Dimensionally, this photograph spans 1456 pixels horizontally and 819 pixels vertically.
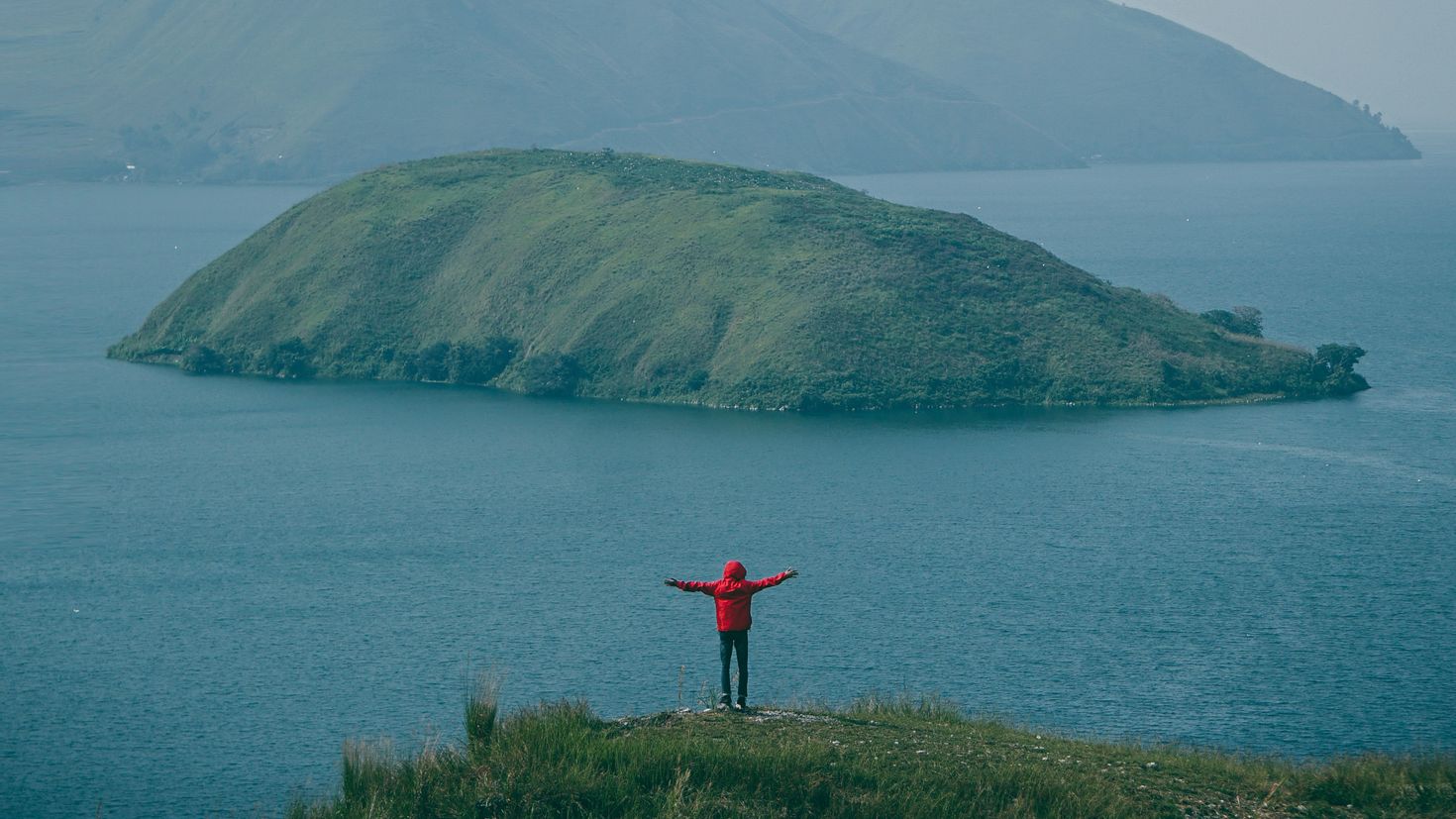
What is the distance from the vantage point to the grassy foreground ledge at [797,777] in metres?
25.8

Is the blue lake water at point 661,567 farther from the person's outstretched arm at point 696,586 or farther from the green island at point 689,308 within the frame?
the person's outstretched arm at point 696,586

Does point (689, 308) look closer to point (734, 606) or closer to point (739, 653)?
point (739, 653)

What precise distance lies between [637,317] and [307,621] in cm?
6088

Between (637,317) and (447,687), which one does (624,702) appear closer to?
(447,687)

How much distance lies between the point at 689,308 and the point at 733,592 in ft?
277

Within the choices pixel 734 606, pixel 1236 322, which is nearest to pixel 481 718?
pixel 734 606

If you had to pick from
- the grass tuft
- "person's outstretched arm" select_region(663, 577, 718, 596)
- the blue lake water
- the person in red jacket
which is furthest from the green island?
the grass tuft

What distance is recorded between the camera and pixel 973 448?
8656cm

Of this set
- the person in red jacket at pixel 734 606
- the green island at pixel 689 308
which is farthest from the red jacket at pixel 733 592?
the green island at pixel 689 308

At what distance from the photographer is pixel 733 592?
97.0 feet

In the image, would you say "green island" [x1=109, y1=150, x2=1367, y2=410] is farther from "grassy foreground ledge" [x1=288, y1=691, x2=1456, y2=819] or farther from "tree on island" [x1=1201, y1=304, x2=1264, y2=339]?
"grassy foreground ledge" [x1=288, y1=691, x2=1456, y2=819]

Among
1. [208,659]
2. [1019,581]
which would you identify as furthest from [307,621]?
[1019,581]

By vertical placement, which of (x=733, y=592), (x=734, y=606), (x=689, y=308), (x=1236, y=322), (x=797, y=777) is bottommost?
(x=797, y=777)

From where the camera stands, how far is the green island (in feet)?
339
